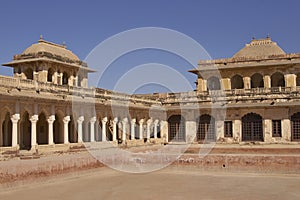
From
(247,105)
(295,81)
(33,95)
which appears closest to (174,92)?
(247,105)

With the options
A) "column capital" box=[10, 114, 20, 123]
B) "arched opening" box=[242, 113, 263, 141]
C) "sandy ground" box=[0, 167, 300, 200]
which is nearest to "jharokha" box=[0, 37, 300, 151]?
"arched opening" box=[242, 113, 263, 141]

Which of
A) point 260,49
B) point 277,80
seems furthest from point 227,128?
point 260,49

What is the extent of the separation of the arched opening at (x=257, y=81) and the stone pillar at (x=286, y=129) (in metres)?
5.30

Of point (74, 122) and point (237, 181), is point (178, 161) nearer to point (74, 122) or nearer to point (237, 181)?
point (237, 181)

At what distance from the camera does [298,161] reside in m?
17.9

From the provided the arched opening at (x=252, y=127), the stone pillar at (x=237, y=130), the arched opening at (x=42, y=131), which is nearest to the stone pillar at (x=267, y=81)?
the arched opening at (x=252, y=127)

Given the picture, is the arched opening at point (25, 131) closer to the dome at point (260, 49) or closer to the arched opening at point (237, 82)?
the arched opening at point (237, 82)

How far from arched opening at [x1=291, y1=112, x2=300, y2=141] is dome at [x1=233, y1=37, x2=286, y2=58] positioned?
19.4 feet

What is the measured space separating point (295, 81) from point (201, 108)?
6626 mm

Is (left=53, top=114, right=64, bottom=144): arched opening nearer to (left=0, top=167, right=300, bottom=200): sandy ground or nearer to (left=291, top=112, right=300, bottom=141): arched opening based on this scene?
(left=0, top=167, right=300, bottom=200): sandy ground

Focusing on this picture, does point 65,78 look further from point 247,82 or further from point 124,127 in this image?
point 247,82

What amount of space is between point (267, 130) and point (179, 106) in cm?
625

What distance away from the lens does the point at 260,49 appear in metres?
32.6

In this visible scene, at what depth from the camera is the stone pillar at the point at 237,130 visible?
28.3m
